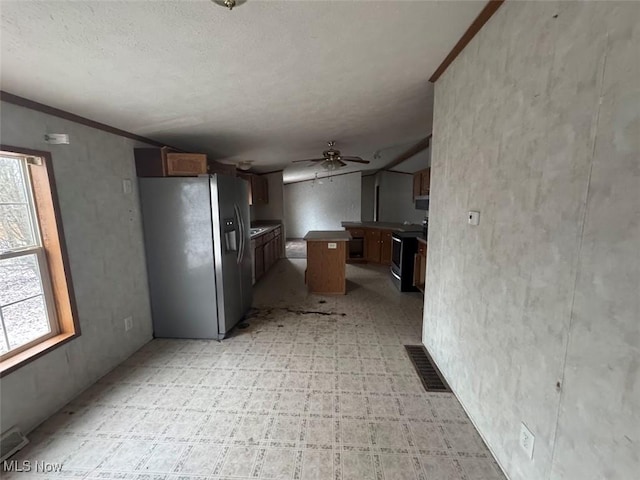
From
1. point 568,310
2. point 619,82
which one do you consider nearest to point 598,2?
point 619,82

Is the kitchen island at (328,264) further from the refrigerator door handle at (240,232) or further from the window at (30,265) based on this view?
the window at (30,265)

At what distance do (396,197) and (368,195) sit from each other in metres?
1.20

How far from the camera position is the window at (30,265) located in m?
1.76

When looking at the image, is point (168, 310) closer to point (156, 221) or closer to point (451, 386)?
point (156, 221)

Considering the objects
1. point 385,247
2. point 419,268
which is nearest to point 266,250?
point 385,247

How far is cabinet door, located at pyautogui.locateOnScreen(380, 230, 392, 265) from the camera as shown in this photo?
6.01 meters

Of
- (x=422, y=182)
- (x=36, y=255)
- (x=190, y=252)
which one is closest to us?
(x=36, y=255)

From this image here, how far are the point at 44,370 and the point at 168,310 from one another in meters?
1.12

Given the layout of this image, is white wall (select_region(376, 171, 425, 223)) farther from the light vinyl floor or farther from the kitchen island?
the light vinyl floor

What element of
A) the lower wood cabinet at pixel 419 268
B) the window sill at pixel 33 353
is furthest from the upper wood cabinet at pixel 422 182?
the window sill at pixel 33 353

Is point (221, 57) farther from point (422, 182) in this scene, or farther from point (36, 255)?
point (422, 182)

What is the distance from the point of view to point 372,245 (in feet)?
Answer: 20.6

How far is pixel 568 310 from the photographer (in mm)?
1017

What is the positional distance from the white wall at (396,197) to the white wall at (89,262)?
725 cm
